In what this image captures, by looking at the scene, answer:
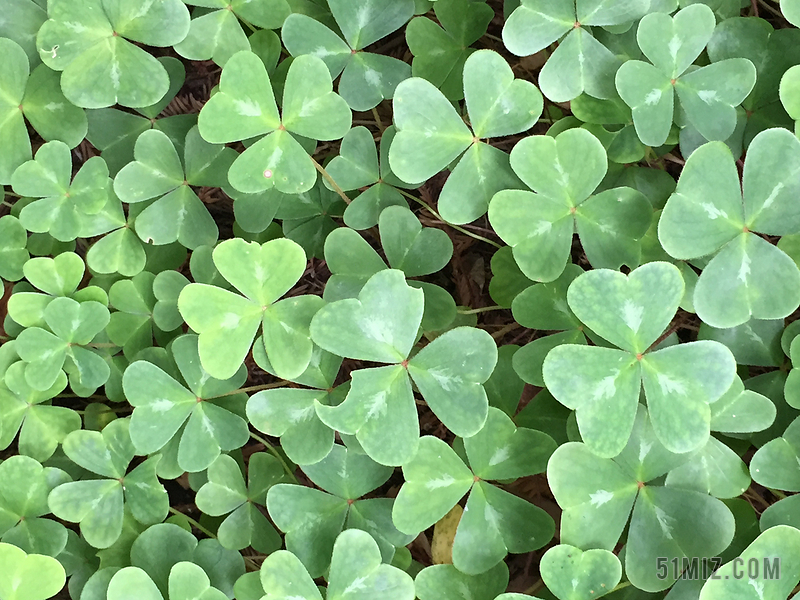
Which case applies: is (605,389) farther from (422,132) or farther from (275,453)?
(275,453)

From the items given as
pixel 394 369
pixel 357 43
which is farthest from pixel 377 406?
pixel 357 43

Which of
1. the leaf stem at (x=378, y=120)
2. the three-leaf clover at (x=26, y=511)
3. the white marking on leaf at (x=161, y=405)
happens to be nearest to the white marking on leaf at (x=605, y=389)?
the leaf stem at (x=378, y=120)

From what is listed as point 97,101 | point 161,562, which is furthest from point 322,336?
point 97,101

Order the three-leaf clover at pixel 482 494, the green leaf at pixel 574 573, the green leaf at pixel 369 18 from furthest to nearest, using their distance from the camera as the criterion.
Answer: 1. the green leaf at pixel 369 18
2. the three-leaf clover at pixel 482 494
3. the green leaf at pixel 574 573

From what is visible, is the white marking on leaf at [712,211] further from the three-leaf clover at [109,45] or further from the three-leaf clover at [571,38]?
the three-leaf clover at [109,45]

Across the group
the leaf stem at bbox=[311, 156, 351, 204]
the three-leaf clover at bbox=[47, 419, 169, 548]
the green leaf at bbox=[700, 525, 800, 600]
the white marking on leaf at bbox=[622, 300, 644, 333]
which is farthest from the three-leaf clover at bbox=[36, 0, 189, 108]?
the green leaf at bbox=[700, 525, 800, 600]

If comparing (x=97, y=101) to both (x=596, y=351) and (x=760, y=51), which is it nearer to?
(x=596, y=351)
